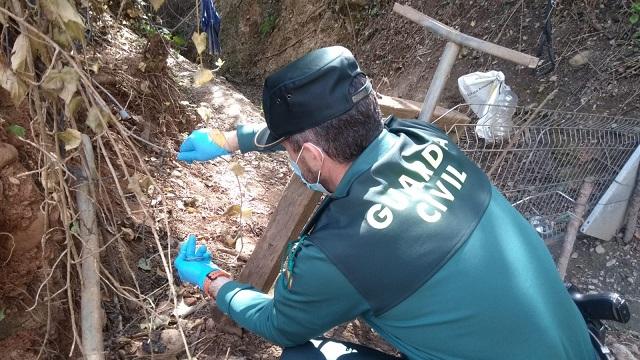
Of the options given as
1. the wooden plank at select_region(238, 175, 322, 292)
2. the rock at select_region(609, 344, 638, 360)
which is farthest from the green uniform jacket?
the rock at select_region(609, 344, 638, 360)

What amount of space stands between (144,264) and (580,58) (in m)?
3.59

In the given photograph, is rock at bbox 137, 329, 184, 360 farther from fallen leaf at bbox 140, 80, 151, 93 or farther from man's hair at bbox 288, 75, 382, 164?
fallen leaf at bbox 140, 80, 151, 93

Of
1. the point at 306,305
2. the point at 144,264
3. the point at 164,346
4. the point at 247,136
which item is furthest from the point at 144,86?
the point at 306,305

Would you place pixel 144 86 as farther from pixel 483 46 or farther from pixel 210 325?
pixel 483 46

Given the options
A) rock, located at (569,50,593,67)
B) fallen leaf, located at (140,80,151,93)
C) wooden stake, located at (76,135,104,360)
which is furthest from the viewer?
rock, located at (569,50,593,67)

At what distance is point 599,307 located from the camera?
5.83 feet

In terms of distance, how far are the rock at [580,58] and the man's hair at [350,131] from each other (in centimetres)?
322

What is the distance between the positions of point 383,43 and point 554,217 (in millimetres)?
3379

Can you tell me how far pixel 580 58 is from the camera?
3961mm

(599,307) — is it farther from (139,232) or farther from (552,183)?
(139,232)

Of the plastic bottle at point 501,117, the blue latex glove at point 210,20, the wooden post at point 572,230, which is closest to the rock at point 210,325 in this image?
the blue latex glove at point 210,20

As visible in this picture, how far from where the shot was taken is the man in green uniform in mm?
1292

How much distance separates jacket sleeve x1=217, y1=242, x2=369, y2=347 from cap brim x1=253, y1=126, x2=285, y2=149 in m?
0.34

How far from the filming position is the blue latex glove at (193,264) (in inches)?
74.7
